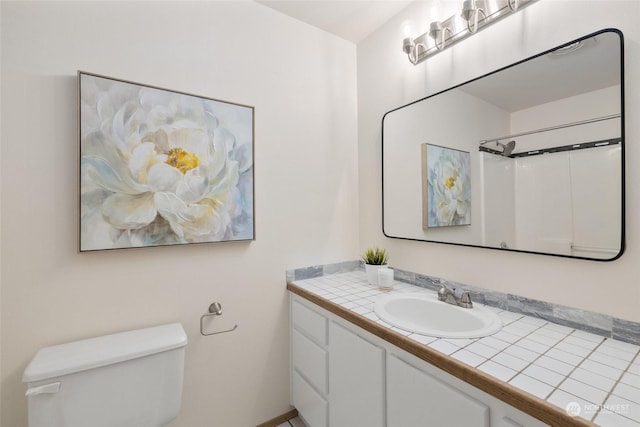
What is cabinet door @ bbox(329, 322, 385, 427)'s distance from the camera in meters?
1.11

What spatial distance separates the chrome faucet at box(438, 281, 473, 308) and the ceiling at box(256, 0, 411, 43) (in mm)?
1631

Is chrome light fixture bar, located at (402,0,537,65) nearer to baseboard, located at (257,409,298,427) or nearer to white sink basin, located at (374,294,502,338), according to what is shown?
white sink basin, located at (374,294,502,338)

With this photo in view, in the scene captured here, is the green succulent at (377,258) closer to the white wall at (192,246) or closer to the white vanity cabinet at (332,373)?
the white wall at (192,246)

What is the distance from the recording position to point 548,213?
1119 millimetres

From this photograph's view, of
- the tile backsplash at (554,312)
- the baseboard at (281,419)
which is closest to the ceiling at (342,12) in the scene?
the tile backsplash at (554,312)

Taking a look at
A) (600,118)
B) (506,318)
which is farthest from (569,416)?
(600,118)

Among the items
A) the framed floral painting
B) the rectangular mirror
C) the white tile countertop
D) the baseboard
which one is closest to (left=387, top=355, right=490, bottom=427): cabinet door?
the white tile countertop

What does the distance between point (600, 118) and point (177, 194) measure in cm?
172

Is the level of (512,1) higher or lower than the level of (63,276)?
higher

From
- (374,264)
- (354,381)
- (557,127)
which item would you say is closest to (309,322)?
(354,381)

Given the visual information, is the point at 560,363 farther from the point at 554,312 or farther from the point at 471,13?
the point at 471,13

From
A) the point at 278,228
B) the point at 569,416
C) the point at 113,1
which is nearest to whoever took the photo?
the point at 569,416

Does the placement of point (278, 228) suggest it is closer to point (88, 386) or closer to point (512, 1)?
point (88, 386)

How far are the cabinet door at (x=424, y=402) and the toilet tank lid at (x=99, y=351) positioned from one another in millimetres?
881
